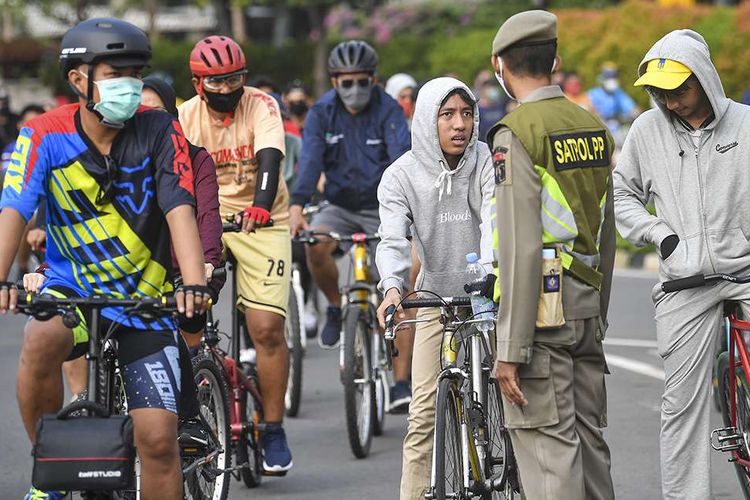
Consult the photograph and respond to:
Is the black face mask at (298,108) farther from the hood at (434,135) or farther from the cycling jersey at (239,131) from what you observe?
the hood at (434,135)

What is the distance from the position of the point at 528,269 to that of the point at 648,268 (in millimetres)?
13342

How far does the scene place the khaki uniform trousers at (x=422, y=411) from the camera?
21.0ft

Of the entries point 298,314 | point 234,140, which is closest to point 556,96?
point 234,140

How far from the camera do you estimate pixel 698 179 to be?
657cm

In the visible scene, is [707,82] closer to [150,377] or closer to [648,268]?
[150,377]

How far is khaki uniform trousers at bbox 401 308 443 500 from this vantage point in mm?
6414

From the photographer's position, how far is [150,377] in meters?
5.45

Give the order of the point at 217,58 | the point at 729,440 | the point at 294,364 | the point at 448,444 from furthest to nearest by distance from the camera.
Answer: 1. the point at 294,364
2. the point at 217,58
3. the point at 729,440
4. the point at 448,444

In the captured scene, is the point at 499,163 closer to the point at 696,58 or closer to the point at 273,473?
the point at 696,58

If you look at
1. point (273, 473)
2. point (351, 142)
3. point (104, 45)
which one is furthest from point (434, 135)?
point (351, 142)

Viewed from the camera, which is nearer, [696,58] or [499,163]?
[499,163]

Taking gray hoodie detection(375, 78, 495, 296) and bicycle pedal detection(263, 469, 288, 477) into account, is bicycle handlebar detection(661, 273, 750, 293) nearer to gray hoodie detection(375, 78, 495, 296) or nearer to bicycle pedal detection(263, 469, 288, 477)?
gray hoodie detection(375, 78, 495, 296)

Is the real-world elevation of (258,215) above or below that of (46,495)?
above

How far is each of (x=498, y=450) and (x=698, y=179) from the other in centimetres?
145
